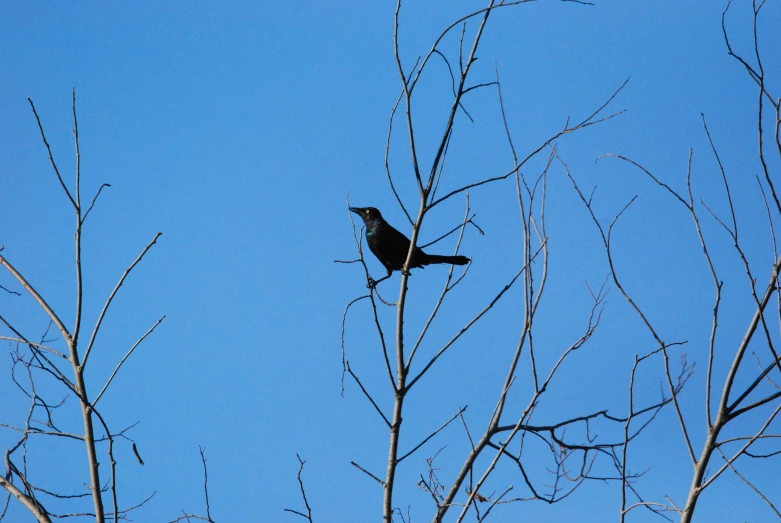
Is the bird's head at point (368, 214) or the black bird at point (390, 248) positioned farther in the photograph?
the bird's head at point (368, 214)

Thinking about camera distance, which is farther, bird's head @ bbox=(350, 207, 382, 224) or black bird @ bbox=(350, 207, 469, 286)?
bird's head @ bbox=(350, 207, 382, 224)

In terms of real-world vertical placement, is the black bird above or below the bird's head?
below

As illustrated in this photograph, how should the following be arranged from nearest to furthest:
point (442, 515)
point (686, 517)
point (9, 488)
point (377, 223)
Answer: point (686, 517), point (9, 488), point (442, 515), point (377, 223)

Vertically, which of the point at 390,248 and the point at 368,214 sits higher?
the point at 368,214

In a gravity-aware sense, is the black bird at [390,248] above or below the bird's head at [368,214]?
below

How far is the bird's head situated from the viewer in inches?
246

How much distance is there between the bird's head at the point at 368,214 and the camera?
6.25 meters

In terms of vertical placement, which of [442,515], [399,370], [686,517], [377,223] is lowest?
[686,517]

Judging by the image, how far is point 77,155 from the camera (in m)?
2.82

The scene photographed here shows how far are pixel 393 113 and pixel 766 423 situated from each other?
70.2 inches

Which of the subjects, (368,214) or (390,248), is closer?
(390,248)

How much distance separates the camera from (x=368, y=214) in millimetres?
6348

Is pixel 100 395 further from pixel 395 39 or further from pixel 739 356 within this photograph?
pixel 739 356

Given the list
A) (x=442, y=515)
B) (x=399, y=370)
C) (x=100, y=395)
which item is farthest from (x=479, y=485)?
(x=100, y=395)
